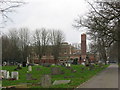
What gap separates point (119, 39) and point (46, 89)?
21811mm

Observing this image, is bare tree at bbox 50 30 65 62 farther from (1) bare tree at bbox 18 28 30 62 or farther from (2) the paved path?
(2) the paved path

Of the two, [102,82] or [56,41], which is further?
[56,41]

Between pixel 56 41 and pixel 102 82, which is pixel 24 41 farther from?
pixel 102 82

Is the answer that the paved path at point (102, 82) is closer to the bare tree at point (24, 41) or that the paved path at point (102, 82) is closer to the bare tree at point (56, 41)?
the bare tree at point (24, 41)

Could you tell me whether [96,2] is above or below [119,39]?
above

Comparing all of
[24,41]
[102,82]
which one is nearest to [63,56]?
[24,41]

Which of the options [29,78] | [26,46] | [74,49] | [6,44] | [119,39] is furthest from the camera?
[74,49]

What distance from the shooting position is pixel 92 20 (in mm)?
33875

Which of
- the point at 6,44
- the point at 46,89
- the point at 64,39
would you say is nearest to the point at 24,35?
the point at 6,44

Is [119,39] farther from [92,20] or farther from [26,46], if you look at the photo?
[26,46]

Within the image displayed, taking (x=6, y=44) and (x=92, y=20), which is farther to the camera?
(x=6, y=44)

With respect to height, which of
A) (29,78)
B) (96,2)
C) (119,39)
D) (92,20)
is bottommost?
(29,78)

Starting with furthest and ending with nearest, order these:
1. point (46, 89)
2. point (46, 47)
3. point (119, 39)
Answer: point (46, 47), point (119, 39), point (46, 89)

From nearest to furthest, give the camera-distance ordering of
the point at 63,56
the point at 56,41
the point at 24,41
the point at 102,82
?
the point at 102,82 < the point at 24,41 < the point at 56,41 < the point at 63,56
